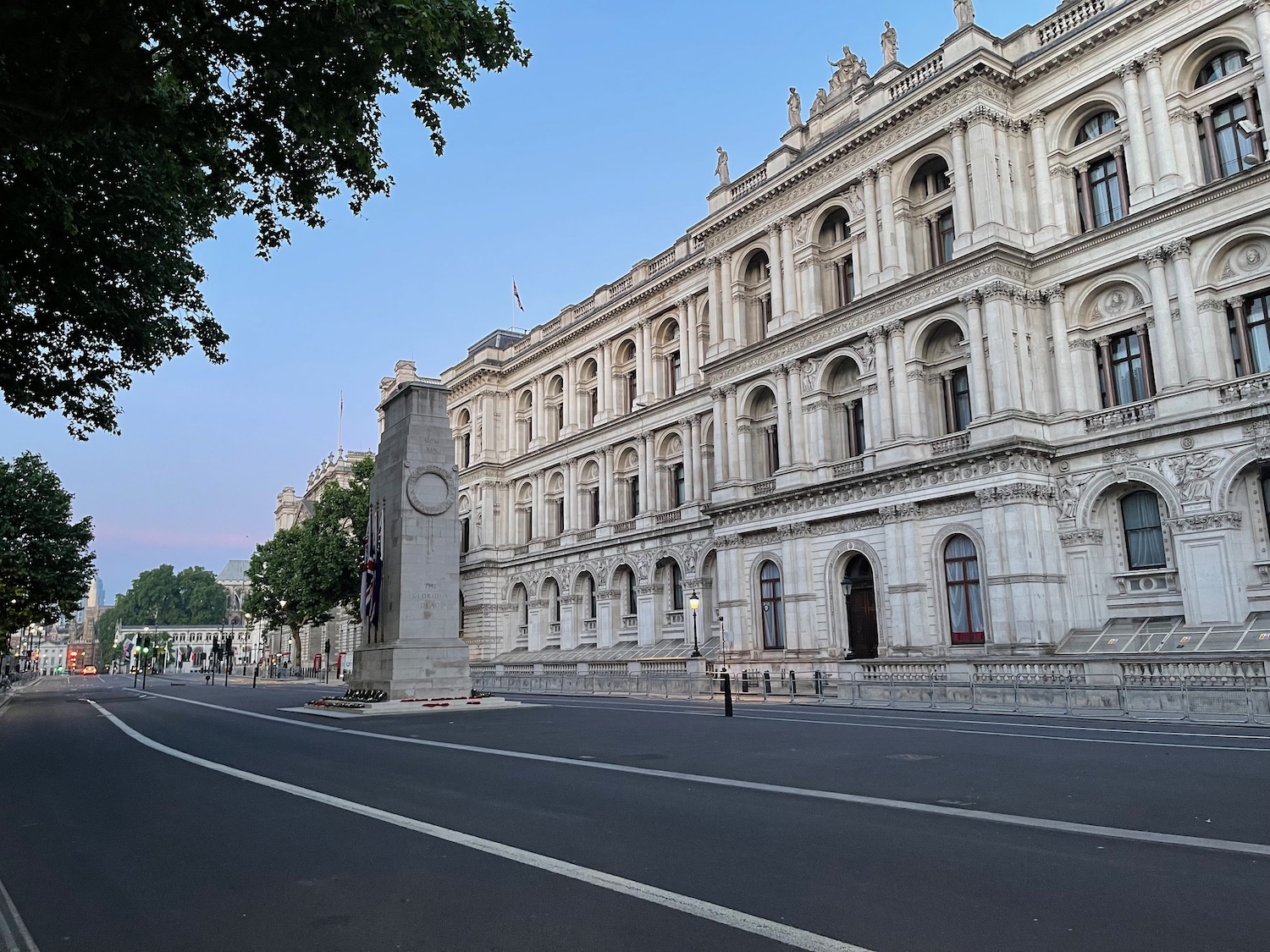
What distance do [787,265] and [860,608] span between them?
51.5ft

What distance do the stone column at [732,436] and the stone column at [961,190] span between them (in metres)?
12.8

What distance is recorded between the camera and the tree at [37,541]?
46.2 metres

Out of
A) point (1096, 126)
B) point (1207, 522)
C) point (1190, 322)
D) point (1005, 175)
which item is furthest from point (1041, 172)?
point (1207, 522)

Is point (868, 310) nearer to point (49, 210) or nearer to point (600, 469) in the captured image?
point (600, 469)

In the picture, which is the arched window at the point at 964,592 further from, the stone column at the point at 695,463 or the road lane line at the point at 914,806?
the stone column at the point at 695,463

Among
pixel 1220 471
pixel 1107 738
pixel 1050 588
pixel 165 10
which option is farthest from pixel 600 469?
pixel 165 10

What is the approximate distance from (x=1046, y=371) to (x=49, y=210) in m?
30.4

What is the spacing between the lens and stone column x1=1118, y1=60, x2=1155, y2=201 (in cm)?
3039

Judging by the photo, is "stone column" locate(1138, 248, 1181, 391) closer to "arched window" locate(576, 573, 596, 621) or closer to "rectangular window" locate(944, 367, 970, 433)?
"rectangular window" locate(944, 367, 970, 433)

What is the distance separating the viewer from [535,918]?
602 cm

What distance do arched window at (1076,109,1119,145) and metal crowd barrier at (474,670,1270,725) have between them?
2012cm

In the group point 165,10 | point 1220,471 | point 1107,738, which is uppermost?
point 165,10

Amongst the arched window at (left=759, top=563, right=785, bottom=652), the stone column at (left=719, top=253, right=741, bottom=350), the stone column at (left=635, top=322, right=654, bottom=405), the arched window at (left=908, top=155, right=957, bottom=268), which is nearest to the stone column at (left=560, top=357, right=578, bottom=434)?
the stone column at (left=635, top=322, right=654, bottom=405)

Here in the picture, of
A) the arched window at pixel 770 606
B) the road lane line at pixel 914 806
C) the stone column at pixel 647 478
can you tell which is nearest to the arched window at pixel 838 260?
the arched window at pixel 770 606
